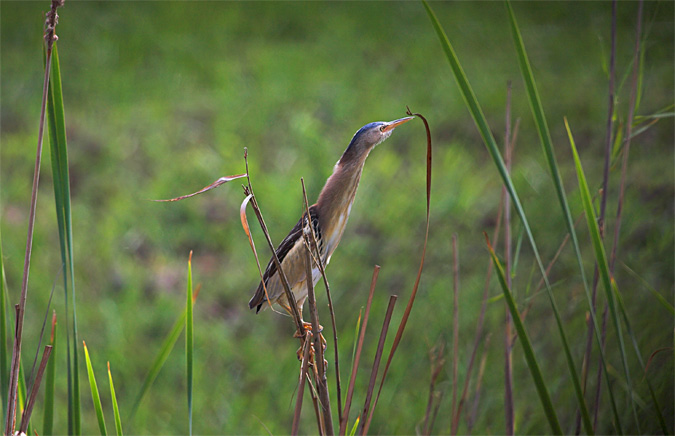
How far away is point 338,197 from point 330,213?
2cm

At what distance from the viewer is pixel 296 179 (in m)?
1.88

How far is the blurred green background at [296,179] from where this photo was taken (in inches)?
55.0

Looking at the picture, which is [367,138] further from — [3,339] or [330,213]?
[3,339]

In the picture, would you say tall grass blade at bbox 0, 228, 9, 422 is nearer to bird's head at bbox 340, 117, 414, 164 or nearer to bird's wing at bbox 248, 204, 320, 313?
bird's wing at bbox 248, 204, 320, 313

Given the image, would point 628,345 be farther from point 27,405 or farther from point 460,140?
point 460,140

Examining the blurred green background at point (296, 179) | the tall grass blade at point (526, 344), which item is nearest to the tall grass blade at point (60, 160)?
the tall grass blade at point (526, 344)

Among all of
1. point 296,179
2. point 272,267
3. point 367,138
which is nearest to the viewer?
point 367,138

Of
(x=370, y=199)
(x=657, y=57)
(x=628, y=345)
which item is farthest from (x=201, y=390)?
(x=657, y=57)

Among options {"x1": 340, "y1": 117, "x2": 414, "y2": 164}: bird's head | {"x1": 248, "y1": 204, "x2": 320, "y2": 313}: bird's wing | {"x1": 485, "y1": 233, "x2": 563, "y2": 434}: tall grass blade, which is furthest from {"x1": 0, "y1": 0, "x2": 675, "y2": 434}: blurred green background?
{"x1": 340, "y1": 117, "x2": 414, "y2": 164}: bird's head

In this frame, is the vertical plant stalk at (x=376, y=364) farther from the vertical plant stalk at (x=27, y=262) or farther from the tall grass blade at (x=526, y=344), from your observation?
the vertical plant stalk at (x=27, y=262)

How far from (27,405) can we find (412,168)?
5.27 feet

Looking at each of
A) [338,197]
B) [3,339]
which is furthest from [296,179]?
[338,197]

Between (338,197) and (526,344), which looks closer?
(338,197)

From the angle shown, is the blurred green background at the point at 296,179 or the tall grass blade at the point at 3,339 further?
the blurred green background at the point at 296,179
